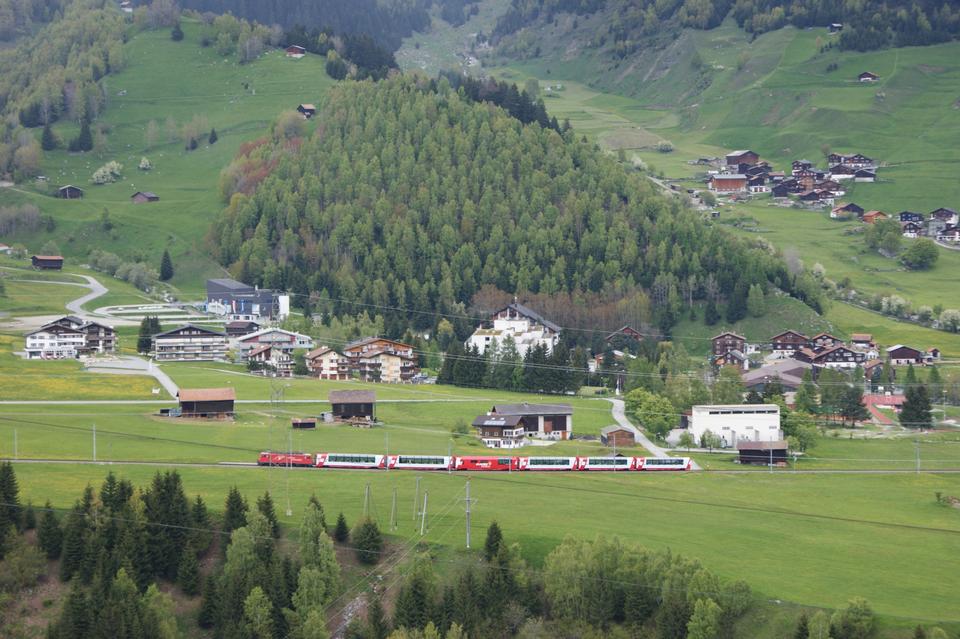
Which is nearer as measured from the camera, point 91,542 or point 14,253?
point 91,542

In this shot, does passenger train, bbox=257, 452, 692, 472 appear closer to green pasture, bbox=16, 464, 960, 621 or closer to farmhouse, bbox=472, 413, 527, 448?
green pasture, bbox=16, 464, 960, 621

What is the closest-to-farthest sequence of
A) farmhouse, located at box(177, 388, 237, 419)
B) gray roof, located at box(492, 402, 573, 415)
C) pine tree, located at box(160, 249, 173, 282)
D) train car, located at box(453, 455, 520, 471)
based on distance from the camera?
train car, located at box(453, 455, 520, 471) < farmhouse, located at box(177, 388, 237, 419) < gray roof, located at box(492, 402, 573, 415) < pine tree, located at box(160, 249, 173, 282)

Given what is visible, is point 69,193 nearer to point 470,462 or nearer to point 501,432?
point 501,432

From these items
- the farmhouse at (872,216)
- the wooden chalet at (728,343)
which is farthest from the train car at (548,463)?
the farmhouse at (872,216)

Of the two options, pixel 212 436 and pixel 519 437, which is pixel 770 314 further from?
pixel 212 436

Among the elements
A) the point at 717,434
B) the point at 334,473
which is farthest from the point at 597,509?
the point at 717,434

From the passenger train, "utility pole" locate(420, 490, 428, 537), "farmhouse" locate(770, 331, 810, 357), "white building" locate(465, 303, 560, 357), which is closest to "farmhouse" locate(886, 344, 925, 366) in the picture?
"farmhouse" locate(770, 331, 810, 357)

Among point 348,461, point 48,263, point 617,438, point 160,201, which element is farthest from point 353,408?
point 160,201
